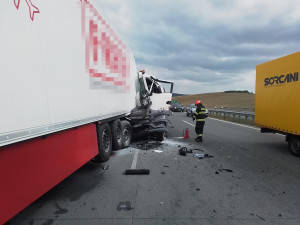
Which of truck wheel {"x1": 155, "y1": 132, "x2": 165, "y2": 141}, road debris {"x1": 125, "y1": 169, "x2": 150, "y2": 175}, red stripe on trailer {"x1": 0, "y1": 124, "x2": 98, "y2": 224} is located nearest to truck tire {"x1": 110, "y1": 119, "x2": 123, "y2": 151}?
road debris {"x1": 125, "y1": 169, "x2": 150, "y2": 175}

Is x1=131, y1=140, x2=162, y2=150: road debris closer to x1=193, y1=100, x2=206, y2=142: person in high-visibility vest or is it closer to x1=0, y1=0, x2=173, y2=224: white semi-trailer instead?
x1=193, y1=100, x2=206, y2=142: person in high-visibility vest

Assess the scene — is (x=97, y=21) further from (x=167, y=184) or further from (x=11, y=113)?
(x=167, y=184)

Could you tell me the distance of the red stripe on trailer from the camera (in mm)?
2207

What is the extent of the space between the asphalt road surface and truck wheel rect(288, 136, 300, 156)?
397mm

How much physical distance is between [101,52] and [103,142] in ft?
7.23

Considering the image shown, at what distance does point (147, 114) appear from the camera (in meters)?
8.76

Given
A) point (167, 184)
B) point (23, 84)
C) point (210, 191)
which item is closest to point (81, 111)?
point (23, 84)

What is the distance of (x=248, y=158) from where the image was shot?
6508 millimetres

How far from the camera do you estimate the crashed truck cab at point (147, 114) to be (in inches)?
339

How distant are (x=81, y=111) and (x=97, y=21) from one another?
198cm

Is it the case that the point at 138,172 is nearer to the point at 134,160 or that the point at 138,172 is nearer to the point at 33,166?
the point at 134,160

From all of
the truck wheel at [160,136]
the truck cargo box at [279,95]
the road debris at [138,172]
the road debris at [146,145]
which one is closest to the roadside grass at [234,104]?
the truck cargo box at [279,95]

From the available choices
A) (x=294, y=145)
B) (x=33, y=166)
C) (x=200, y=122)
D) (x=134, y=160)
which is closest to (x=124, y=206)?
(x=33, y=166)

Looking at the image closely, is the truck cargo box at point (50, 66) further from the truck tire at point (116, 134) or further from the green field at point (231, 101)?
the green field at point (231, 101)
